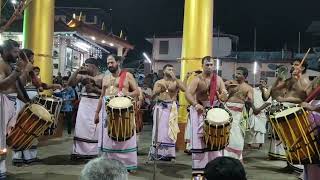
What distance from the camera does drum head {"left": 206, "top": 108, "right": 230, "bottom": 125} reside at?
6.05 metres

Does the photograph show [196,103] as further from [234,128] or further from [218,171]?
[218,171]

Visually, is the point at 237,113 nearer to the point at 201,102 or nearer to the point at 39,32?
the point at 201,102

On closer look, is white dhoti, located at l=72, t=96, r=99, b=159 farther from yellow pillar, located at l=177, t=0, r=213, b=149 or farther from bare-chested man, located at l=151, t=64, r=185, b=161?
yellow pillar, located at l=177, t=0, r=213, b=149

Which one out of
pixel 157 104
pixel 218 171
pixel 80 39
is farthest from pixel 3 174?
pixel 80 39

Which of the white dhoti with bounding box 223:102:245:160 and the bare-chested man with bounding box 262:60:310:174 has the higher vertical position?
the bare-chested man with bounding box 262:60:310:174

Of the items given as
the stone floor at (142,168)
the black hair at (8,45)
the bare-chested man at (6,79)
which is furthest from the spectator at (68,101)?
the black hair at (8,45)

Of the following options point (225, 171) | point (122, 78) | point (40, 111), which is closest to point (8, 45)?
point (40, 111)

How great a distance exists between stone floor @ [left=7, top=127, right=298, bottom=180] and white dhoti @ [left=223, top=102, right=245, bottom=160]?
433mm

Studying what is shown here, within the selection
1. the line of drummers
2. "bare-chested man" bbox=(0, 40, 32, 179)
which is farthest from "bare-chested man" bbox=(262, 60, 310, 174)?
"bare-chested man" bbox=(0, 40, 32, 179)

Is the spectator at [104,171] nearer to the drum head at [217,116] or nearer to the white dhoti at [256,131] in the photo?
the drum head at [217,116]

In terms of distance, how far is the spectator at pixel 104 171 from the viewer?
2432mm

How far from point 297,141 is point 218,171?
270 cm

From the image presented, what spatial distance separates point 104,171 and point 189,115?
487cm

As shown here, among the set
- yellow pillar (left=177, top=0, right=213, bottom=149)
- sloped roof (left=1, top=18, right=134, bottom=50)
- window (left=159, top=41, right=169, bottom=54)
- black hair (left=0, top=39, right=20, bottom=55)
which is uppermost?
window (left=159, top=41, right=169, bottom=54)
